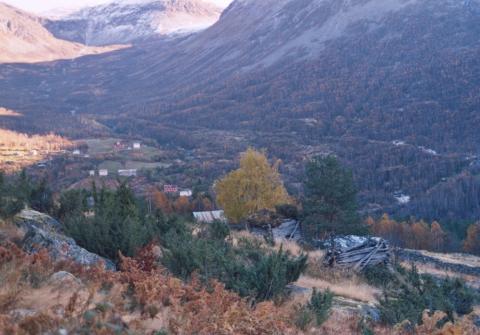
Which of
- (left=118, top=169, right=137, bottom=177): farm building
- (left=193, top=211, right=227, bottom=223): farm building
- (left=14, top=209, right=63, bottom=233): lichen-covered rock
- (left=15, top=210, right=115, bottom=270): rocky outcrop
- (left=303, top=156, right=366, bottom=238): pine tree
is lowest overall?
(left=118, top=169, right=137, bottom=177): farm building

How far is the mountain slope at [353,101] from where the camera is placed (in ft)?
278

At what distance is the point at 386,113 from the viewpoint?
117 metres

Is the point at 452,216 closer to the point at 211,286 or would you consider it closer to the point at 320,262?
the point at 320,262

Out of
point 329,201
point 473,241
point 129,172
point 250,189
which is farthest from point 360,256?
point 129,172

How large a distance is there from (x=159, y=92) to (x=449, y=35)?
10050 centimetres

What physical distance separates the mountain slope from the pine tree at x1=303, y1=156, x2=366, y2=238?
4681cm

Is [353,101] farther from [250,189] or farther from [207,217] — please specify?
[207,217]

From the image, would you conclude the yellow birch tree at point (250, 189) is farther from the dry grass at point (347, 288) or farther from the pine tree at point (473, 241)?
the dry grass at point (347, 288)

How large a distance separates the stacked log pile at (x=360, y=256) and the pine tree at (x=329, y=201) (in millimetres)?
3557

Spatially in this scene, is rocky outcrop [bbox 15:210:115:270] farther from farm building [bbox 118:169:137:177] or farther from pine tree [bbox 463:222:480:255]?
farm building [bbox 118:169:137:177]

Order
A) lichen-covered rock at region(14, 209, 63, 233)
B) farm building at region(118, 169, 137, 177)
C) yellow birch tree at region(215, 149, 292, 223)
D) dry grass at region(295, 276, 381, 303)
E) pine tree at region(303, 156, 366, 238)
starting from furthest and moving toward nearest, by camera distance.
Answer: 1. farm building at region(118, 169, 137, 177)
2. yellow birch tree at region(215, 149, 292, 223)
3. pine tree at region(303, 156, 366, 238)
4. lichen-covered rock at region(14, 209, 63, 233)
5. dry grass at region(295, 276, 381, 303)

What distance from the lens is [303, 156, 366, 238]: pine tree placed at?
18.3 meters

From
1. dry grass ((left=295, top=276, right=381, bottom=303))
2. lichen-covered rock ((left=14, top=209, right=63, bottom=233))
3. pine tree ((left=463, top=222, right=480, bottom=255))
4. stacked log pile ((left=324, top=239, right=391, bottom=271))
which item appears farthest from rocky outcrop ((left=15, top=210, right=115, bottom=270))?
pine tree ((left=463, top=222, right=480, bottom=255))

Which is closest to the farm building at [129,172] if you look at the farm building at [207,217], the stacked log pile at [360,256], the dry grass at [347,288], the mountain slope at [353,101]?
the mountain slope at [353,101]
